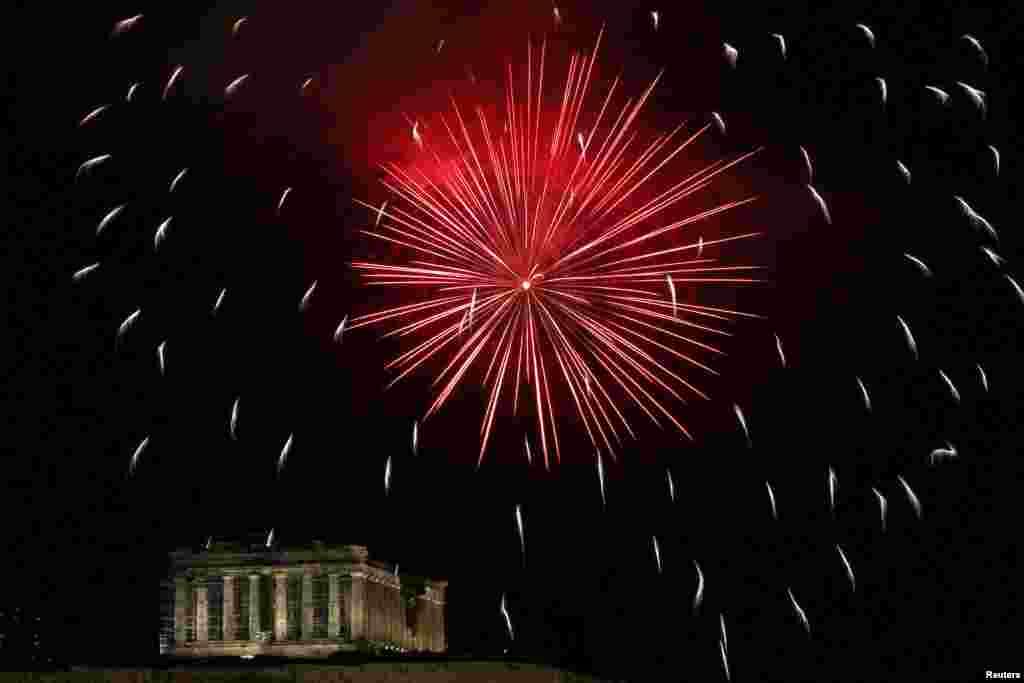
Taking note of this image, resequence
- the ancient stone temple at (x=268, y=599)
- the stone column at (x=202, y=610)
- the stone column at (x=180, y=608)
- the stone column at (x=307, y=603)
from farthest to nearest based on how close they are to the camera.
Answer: the stone column at (x=180, y=608) < the stone column at (x=202, y=610) < the stone column at (x=307, y=603) < the ancient stone temple at (x=268, y=599)

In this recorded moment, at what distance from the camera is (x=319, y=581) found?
144 meters

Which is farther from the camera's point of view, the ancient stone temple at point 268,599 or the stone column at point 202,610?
the stone column at point 202,610

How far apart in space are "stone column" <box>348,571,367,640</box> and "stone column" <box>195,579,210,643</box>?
11.5m

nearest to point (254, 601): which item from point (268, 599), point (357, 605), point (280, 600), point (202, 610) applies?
point (268, 599)

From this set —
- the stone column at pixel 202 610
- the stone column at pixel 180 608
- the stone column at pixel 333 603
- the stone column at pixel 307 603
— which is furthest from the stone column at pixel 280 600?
the stone column at pixel 180 608

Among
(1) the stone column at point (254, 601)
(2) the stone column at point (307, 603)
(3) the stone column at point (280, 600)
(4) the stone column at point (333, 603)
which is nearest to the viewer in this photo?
(4) the stone column at point (333, 603)

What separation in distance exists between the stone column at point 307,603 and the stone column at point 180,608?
9.35 metres

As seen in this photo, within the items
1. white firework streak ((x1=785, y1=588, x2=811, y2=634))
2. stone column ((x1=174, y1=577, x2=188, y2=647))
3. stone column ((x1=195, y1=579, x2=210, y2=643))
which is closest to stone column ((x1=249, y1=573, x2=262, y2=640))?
stone column ((x1=195, y1=579, x2=210, y2=643))

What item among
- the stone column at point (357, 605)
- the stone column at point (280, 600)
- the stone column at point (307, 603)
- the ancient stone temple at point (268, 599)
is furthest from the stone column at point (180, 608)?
the stone column at point (357, 605)

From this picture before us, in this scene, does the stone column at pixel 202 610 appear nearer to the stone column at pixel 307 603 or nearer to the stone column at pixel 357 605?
the stone column at pixel 307 603

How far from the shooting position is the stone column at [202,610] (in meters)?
144

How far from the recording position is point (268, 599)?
14538 centimetres

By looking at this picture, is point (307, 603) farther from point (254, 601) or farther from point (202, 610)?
point (202, 610)

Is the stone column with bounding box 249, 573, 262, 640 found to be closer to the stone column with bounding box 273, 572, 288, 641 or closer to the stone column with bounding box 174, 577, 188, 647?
the stone column with bounding box 273, 572, 288, 641
